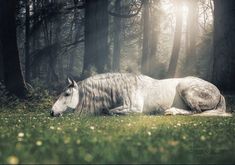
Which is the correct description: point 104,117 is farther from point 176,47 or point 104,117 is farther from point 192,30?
point 192,30

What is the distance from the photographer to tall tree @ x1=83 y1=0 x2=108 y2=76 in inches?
1008

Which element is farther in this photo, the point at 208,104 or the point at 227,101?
the point at 227,101

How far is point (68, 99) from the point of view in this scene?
1587cm

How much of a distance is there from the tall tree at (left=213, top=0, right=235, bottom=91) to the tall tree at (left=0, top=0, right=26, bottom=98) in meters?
10.9

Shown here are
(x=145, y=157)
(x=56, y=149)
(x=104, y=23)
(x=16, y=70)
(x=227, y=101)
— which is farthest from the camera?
(x=104, y=23)

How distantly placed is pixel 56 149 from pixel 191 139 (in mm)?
3160

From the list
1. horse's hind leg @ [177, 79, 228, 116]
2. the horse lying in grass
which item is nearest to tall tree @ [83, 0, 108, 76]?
the horse lying in grass

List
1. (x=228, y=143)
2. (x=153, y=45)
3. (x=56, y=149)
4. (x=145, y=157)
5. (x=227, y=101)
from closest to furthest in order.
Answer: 1. (x=145, y=157)
2. (x=56, y=149)
3. (x=228, y=143)
4. (x=227, y=101)
5. (x=153, y=45)

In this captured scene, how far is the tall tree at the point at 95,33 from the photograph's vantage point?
25.6 meters

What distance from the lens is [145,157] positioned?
18.5 feet

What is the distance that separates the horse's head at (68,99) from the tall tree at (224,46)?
938 cm

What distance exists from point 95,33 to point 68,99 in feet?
35.0

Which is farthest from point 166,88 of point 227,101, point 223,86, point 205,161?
point 205,161

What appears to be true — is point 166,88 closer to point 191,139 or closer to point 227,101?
point 227,101
